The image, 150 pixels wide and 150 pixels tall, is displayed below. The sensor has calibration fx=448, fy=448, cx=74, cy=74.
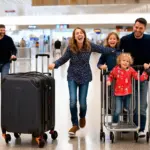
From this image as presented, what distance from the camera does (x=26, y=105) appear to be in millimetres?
5770

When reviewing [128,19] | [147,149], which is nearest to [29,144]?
[147,149]

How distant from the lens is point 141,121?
641 centimetres

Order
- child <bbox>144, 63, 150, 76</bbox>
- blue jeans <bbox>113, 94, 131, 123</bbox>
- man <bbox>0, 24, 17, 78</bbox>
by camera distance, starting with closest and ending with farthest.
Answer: child <bbox>144, 63, 150, 76</bbox> → blue jeans <bbox>113, 94, 131, 123</bbox> → man <bbox>0, 24, 17, 78</bbox>

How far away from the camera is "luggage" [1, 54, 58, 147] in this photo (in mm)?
5746

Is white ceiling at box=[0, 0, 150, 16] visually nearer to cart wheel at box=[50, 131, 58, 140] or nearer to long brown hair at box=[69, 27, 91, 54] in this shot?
long brown hair at box=[69, 27, 91, 54]

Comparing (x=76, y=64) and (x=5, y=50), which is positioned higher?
(x=5, y=50)

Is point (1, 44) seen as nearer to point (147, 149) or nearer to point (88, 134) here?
point (88, 134)

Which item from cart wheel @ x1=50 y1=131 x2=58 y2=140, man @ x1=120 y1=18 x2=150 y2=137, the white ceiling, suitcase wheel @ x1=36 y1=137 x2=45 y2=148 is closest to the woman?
cart wheel @ x1=50 y1=131 x2=58 y2=140

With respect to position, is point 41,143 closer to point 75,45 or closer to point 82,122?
point 82,122

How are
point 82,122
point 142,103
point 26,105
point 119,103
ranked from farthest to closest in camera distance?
point 82,122, point 142,103, point 119,103, point 26,105

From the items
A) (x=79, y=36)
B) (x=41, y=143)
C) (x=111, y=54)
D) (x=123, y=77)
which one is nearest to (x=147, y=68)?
(x=123, y=77)

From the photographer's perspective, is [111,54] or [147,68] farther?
[111,54]

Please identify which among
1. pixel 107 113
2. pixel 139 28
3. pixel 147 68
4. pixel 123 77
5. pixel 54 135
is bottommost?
pixel 54 135

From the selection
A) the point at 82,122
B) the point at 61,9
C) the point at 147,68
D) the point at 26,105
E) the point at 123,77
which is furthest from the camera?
the point at 61,9
